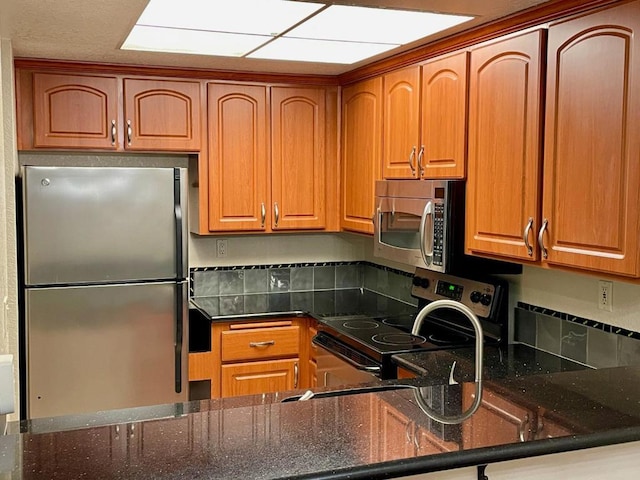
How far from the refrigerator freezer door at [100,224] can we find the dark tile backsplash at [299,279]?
656mm

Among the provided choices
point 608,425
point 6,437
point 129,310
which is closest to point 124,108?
point 129,310

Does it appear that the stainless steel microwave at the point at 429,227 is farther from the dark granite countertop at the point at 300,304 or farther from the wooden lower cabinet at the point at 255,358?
the wooden lower cabinet at the point at 255,358

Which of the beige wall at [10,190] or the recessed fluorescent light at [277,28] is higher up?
the recessed fluorescent light at [277,28]

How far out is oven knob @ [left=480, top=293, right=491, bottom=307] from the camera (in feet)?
10.3

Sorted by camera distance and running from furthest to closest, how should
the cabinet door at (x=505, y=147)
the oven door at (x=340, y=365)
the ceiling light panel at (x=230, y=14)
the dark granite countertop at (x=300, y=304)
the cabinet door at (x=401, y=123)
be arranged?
the dark granite countertop at (x=300, y=304) < the cabinet door at (x=401, y=123) < the oven door at (x=340, y=365) < the cabinet door at (x=505, y=147) < the ceiling light panel at (x=230, y=14)

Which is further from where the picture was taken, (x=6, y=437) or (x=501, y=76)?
(x=501, y=76)

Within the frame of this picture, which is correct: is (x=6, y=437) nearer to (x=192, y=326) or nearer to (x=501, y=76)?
(x=501, y=76)

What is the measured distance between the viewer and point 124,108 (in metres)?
3.70

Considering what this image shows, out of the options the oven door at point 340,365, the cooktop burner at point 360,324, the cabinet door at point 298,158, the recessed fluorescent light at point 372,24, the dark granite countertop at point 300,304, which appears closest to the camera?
the recessed fluorescent light at point 372,24

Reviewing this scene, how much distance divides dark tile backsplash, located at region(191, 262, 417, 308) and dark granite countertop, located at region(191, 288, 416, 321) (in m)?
0.04

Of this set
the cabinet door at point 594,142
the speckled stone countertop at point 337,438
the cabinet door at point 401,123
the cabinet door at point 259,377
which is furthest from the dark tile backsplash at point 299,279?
the speckled stone countertop at point 337,438

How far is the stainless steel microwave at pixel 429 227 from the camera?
294cm

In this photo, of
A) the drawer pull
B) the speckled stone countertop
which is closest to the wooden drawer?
the drawer pull

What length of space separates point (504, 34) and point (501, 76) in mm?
154
